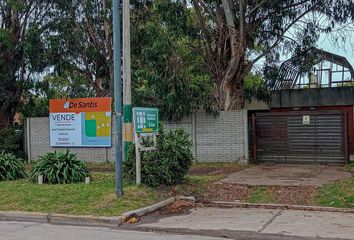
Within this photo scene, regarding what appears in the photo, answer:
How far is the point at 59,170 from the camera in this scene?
42.9 feet

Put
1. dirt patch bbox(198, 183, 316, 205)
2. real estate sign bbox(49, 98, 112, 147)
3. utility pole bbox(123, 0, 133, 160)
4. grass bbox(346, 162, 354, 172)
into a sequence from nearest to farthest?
1. dirt patch bbox(198, 183, 316, 205)
2. utility pole bbox(123, 0, 133, 160)
3. grass bbox(346, 162, 354, 172)
4. real estate sign bbox(49, 98, 112, 147)

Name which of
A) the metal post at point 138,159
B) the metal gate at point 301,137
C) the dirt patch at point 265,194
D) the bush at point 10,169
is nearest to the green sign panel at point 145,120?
the metal post at point 138,159

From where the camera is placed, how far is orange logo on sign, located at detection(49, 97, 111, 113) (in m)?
20.0

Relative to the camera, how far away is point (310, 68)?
1972 cm

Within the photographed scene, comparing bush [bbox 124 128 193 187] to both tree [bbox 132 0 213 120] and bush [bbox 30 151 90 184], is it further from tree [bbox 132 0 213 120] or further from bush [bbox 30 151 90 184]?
tree [bbox 132 0 213 120]

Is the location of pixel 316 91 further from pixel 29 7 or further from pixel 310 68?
pixel 29 7

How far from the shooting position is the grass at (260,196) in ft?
35.6

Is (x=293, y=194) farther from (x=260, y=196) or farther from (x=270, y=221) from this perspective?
(x=270, y=221)

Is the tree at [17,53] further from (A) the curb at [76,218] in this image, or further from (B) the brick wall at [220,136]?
(A) the curb at [76,218]

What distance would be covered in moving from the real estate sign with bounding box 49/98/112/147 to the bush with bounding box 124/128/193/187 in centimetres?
796

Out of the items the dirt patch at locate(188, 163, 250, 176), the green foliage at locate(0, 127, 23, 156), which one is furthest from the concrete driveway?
the green foliage at locate(0, 127, 23, 156)

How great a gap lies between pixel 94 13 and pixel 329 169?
12070 millimetres

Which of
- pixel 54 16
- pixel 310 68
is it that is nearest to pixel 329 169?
pixel 310 68

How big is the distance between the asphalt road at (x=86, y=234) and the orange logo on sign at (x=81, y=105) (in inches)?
438
